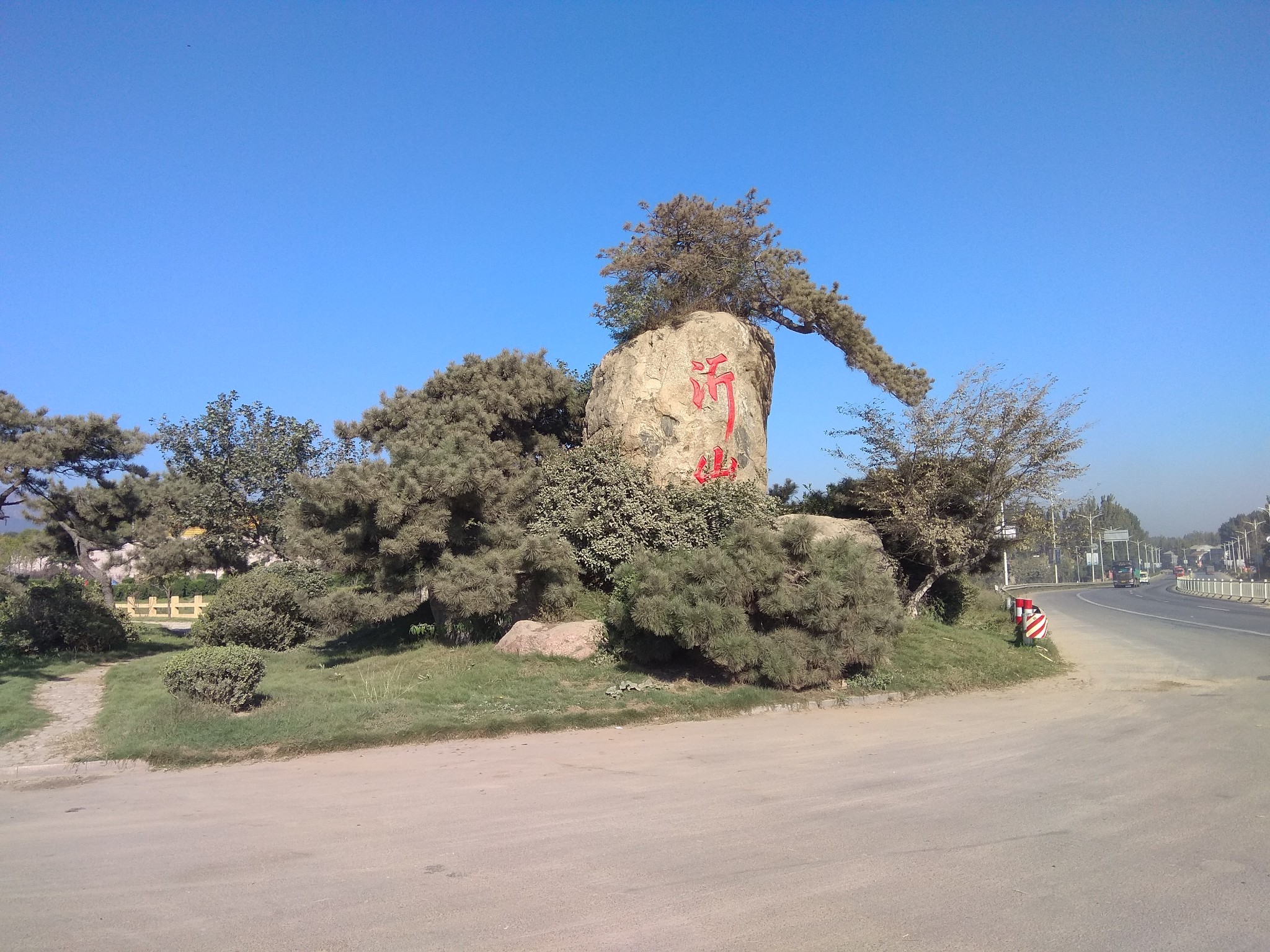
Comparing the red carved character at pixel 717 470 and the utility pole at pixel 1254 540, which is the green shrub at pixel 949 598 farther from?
the utility pole at pixel 1254 540

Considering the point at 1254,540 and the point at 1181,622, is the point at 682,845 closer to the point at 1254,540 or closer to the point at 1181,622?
the point at 1181,622

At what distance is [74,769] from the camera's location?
346 inches

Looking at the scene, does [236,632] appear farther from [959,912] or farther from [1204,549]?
[1204,549]

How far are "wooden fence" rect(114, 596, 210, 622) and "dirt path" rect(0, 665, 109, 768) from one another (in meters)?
17.7

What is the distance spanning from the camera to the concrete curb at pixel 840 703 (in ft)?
38.7

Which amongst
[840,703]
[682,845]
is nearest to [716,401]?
[840,703]

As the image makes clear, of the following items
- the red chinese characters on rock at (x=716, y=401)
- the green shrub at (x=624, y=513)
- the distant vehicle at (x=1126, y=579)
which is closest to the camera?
the green shrub at (x=624, y=513)

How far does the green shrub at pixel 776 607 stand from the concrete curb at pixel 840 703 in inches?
14.5

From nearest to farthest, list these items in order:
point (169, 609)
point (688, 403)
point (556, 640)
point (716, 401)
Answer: point (556, 640)
point (688, 403)
point (716, 401)
point (169, 609)

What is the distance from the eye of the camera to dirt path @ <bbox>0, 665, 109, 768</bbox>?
914 cm

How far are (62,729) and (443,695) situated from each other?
4715 mm

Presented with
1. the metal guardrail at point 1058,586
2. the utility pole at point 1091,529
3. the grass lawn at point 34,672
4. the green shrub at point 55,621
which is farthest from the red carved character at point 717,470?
the metal guardrail at point 1058,586

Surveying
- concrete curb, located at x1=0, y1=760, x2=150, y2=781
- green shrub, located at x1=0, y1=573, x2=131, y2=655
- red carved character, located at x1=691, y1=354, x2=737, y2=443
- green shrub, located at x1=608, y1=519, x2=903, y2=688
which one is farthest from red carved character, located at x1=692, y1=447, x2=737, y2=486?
green shrub, located at x1=0, y1=573, x2=131, y2=655

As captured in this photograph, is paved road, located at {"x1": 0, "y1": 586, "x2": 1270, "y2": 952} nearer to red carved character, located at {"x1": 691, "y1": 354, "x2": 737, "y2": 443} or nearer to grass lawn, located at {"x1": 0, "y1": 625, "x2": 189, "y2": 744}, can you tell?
grass lawn, located at {"x1": 0, "y1": 625, "x2": 189, "y2": 744}
